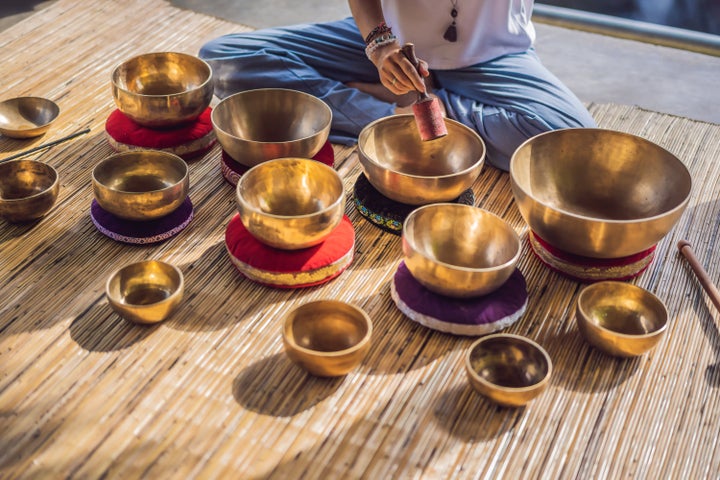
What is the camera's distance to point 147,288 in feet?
5.99

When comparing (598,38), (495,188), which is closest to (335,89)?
(495,188)

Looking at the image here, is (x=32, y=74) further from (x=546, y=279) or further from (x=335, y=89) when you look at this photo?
(x=546, y=279)

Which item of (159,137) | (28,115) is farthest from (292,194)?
(28,115)

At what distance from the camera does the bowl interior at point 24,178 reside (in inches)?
82.7

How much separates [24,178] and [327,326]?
0.98m

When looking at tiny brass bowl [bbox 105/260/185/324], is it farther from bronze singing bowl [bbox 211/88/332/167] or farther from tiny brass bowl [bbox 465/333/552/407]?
tiny brass bowl [bbox 465/333/552/407]

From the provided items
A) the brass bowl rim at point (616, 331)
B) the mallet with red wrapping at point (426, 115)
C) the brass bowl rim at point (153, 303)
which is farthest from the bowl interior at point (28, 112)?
the brass bowl rim at point (616, 331)

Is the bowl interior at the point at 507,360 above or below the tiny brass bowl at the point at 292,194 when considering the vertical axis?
below

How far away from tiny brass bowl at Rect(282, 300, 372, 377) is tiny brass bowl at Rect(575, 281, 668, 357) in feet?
1.56

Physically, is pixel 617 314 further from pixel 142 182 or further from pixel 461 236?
pixel 142 182

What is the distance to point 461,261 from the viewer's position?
1875mm

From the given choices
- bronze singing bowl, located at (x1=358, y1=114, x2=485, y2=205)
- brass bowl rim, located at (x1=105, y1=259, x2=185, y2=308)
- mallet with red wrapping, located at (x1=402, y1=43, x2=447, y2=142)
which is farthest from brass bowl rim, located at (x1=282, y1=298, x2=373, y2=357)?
mallet with red wrapping, located at (x1=402, y1=43, x2=447, y2=142)

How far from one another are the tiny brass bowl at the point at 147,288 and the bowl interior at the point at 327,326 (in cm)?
28

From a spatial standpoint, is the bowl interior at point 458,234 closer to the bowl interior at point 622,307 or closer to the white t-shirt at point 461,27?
the bowl interior at point 622,307
